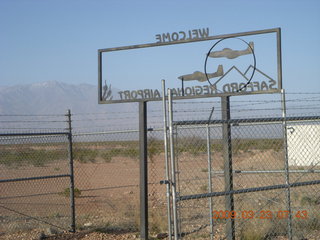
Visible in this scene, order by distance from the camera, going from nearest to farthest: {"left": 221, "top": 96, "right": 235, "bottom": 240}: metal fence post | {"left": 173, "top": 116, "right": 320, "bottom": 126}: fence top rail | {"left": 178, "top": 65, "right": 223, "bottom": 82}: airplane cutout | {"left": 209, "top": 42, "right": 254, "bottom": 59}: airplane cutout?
{"left": 173, "top": 116, "right": 320, "bottom": 126}: fence top rail, {"left": 221, "top": 96, "right": 235, "bottom": 240}: metal fence post, {"left": 209, "top": 42, "right": 254, "bottom": 59}: airplane cutout, {"left": 178, "top": 65, "right": 223, "bottom": 82}: airplane cutout

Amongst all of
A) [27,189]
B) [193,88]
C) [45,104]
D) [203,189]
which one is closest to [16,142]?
[193,88]

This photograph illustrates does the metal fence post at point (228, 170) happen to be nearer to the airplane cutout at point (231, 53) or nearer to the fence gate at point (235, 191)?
the fence gate at point (235, 191)

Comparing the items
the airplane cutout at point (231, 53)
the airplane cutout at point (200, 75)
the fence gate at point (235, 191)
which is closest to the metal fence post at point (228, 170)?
the fence gate at point (235, 191)

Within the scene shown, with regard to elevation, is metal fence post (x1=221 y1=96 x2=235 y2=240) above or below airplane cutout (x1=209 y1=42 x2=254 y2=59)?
below

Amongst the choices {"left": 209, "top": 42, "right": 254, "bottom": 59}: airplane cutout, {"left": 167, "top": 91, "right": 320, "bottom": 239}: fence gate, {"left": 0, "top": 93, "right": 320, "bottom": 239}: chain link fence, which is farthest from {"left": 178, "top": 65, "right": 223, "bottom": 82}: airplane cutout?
{"left": 0, "top": 93, "right": 320, "bottom": 239}: chain link fence

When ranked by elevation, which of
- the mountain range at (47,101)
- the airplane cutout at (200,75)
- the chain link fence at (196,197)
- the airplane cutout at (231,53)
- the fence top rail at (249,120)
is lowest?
the chain link fence at (196,197)

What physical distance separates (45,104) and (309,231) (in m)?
159

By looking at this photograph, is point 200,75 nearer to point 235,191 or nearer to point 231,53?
point 231,53

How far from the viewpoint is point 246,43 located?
23.9 ft

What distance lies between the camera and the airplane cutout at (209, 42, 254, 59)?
7.23 meters

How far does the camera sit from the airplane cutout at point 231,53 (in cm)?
723

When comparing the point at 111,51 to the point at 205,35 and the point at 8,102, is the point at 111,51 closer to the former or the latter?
the point at 205,35
